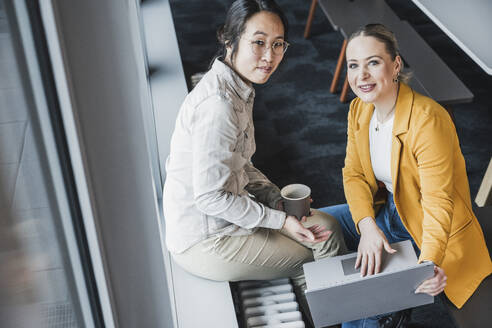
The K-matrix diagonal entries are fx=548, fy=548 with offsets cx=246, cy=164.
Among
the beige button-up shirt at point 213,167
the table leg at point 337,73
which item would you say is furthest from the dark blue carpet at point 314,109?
the beige button-up shirt at point 213,167

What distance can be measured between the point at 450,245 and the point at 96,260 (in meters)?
1.29

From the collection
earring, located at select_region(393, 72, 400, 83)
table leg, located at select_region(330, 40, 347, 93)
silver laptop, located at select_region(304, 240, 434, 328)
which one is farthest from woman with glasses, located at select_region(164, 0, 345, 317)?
table leg, located at select_region(330, 40, 347, 93)

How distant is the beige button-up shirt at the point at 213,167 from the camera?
5.22 feet

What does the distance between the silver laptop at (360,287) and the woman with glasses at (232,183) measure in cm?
12

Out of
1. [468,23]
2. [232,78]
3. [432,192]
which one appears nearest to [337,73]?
[468,23]

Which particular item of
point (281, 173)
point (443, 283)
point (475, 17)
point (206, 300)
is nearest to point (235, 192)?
point (206, 300)

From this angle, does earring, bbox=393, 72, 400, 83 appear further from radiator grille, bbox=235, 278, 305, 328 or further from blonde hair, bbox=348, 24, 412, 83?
radiator grille, bbox=235, 278, 305, 328

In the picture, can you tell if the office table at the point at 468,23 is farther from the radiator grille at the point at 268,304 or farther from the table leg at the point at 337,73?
the radiator grille at the point at 268,304

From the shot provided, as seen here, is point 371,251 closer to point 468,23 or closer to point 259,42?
point 259,42

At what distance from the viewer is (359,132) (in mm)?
1988

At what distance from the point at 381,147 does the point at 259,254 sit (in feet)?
1.92

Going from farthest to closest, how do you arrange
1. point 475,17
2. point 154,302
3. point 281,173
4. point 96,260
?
1. point 281,173
2. point 475,17
3. point 154,302
4. point 96,260

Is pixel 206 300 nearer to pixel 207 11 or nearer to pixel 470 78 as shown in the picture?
pixel 470 78

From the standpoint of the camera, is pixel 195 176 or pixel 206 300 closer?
pixel 195 176
